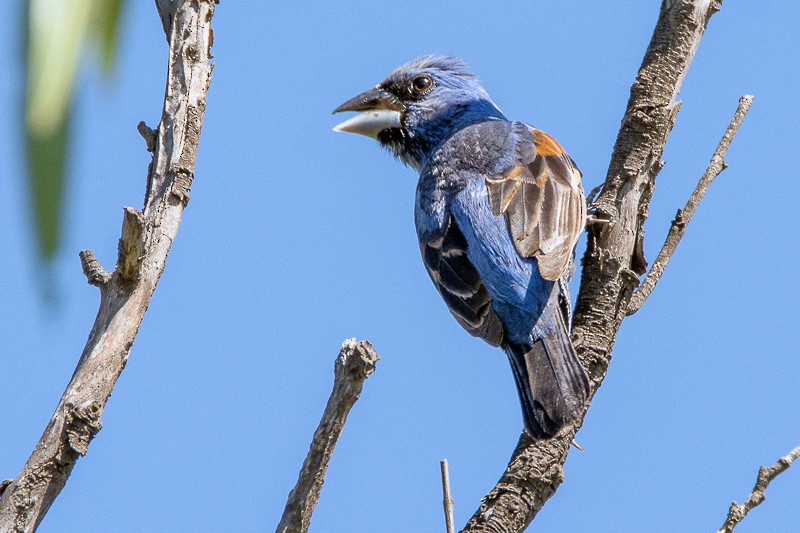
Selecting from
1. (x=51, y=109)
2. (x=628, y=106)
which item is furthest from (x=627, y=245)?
(x=51, y=109)

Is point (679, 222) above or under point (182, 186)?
above

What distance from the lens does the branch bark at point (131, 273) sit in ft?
9.21

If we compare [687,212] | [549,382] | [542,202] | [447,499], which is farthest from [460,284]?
[447,499]

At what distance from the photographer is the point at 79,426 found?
2832 mm

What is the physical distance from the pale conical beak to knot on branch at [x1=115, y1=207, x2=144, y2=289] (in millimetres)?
4246

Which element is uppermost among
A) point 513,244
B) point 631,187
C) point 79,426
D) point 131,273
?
point 631,187

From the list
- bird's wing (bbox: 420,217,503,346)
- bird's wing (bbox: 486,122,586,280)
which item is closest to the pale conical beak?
bird's wing (bbox: 486,122,586,280)

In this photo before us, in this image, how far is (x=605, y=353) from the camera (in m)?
4.66

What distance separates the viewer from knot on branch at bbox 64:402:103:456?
2.82m

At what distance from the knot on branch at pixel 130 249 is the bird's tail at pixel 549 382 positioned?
204cm

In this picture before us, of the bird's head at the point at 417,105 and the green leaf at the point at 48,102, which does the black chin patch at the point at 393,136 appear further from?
the green leaf at the point at 48,102

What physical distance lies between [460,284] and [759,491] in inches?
89.9

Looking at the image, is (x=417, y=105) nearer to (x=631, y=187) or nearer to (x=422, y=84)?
(x=422, y=84)

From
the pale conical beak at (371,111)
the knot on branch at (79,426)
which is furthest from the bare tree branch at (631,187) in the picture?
the pale conical beak at (371,111)
